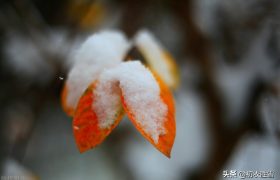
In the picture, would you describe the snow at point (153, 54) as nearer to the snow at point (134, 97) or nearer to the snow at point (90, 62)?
the snow at point (90, 62)

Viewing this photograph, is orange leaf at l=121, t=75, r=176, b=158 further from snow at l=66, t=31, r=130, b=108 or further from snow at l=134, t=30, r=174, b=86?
snow at l=134, t=30, r=174, b=86

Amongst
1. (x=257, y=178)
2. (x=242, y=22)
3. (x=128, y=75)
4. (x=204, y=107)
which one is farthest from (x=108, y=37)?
(x=204, y=107)

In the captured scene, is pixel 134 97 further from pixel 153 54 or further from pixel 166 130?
pixel 153 54

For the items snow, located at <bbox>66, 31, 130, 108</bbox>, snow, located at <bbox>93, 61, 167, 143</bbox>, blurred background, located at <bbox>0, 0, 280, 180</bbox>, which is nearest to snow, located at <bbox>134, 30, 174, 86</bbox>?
snow, located at <bbox>66, 31, 130, 108</bbox>

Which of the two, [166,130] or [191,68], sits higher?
[166,130]

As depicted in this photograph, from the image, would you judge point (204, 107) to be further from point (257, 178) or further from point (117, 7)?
point (257, 178)

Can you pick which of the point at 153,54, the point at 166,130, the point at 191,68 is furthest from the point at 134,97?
the point at 191,68
